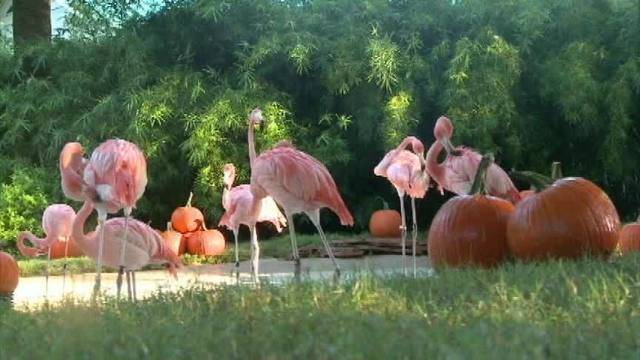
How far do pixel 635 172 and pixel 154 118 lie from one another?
22.0 ft

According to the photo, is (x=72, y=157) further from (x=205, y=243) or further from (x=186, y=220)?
(x=186, y=220)

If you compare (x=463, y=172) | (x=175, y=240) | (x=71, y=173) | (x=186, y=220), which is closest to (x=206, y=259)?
(x=175, y=240)

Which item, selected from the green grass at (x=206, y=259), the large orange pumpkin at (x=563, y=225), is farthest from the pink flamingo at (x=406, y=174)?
the green grass at (x=206, y=259)

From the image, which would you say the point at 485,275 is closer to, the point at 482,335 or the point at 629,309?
the point at 629,309

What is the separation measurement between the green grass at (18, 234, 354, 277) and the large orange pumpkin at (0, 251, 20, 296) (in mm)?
3473

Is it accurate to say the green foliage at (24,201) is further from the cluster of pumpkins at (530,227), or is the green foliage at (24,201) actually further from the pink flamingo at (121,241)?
the cluster of pumpkins at (530,227)

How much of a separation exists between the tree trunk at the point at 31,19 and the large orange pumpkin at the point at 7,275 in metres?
9.93

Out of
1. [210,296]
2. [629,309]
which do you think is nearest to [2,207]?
[210,296]

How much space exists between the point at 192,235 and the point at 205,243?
31cm

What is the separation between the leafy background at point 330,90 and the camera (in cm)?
1198

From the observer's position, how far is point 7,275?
6.28m

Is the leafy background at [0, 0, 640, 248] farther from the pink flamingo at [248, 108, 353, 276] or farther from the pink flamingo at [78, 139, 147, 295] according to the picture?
the pink flamingo at [78, 139, 147, 295]

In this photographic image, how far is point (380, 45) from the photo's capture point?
12.1m

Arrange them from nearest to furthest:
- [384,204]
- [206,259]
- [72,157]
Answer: [72,157] < [206,259] < [384,204]
